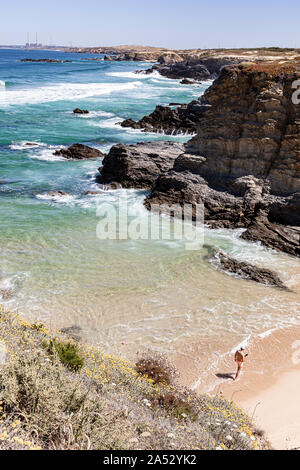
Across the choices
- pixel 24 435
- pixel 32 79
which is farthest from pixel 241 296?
pixel 32 79

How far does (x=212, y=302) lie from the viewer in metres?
11.0

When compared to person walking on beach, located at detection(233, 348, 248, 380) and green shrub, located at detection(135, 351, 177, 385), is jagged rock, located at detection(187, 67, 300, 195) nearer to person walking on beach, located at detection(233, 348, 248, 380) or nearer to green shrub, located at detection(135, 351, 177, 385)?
person walking on beach, located at detection(233, 348, 248, 380)

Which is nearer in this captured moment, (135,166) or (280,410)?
(280,410)

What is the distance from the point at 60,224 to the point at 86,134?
19.4m

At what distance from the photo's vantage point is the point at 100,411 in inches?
209

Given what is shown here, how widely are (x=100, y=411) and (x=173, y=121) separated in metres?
33.4

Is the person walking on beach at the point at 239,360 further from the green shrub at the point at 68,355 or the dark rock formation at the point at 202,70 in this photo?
the dark rock formation at the point at 202,70

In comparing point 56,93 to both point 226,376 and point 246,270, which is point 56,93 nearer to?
point 246,270

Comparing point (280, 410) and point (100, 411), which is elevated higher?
point (100, 411)

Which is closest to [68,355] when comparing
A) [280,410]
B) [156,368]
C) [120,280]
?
[156,368]

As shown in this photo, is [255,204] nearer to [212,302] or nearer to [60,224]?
[212,302]

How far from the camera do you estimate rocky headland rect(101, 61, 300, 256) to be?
15.3m

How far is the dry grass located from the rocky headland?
9.41 meters

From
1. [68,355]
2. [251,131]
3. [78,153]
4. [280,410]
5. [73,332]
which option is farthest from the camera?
[78,153]
